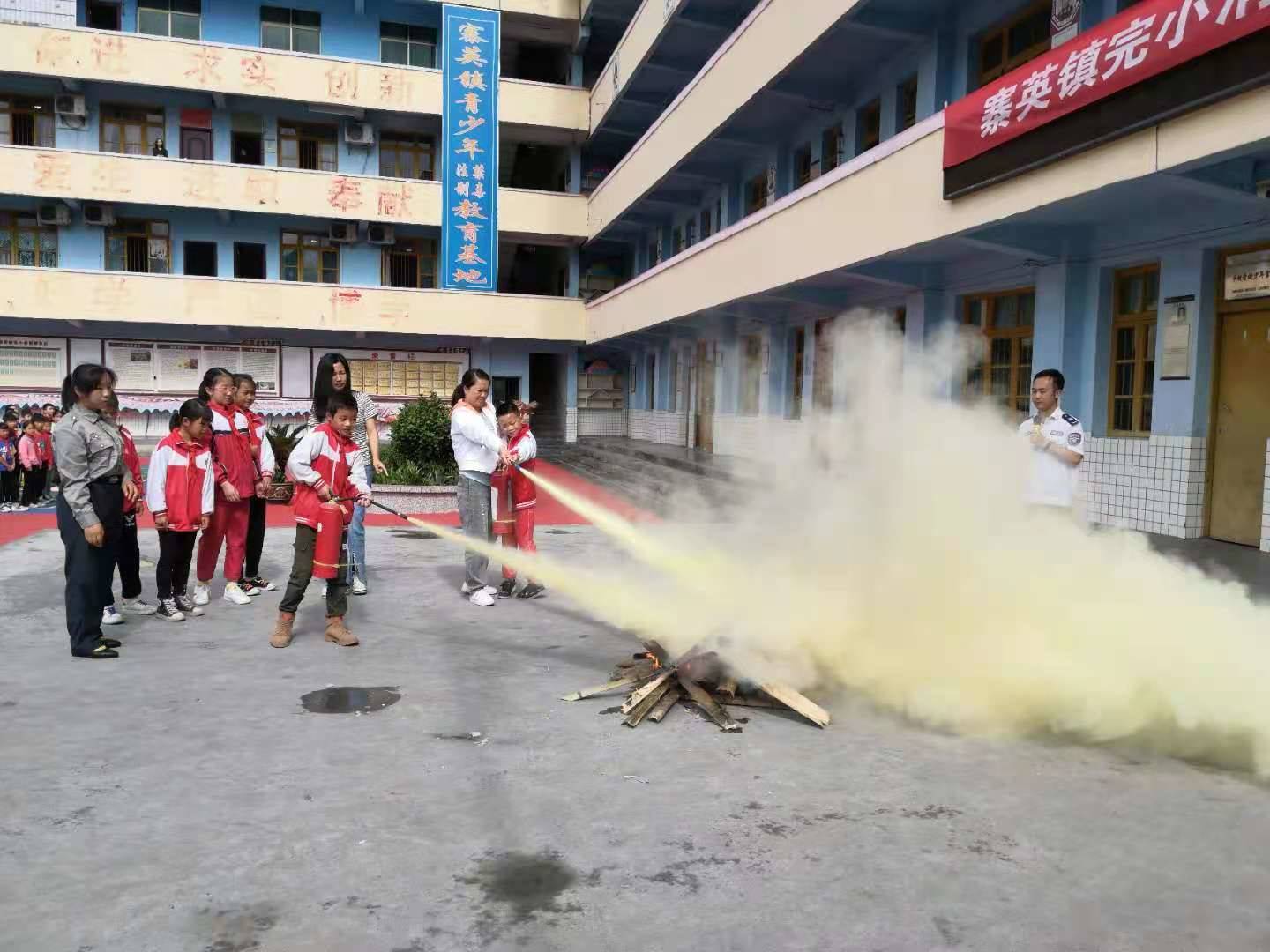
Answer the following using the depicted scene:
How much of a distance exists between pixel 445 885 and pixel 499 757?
1.23 m

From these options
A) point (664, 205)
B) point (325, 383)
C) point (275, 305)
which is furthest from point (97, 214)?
point (325, 383)

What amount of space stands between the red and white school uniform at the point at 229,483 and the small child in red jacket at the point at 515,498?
6.96 feet

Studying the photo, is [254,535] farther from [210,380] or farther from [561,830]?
[561,830]

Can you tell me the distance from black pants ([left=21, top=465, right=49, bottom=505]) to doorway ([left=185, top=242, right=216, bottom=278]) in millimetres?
12539

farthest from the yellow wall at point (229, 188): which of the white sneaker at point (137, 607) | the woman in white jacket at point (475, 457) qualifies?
the white sneaker at point (137, 607)

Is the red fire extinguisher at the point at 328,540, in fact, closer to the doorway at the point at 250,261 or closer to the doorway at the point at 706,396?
the doorway at the point at 706,396

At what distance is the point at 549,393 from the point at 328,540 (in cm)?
2675

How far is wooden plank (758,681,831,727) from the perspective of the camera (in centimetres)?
481

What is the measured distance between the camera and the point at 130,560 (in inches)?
289

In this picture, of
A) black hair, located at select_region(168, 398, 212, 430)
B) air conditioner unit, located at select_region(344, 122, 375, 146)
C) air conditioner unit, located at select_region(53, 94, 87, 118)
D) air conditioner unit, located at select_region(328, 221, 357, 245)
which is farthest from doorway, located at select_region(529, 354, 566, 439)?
black hair, located at select_region(168, 398, 212, 430)

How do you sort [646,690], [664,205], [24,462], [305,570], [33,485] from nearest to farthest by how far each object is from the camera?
[646,690] → [305,570] → [24,462] → [33,485] → [664,205]

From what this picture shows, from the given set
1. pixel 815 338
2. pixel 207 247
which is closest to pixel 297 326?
pixel 207 247

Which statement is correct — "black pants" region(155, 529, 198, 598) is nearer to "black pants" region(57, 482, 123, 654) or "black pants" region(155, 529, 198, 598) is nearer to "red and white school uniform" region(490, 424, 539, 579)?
"black pants" region(57, 482, 123, 654)

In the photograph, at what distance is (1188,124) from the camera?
23.4ft
